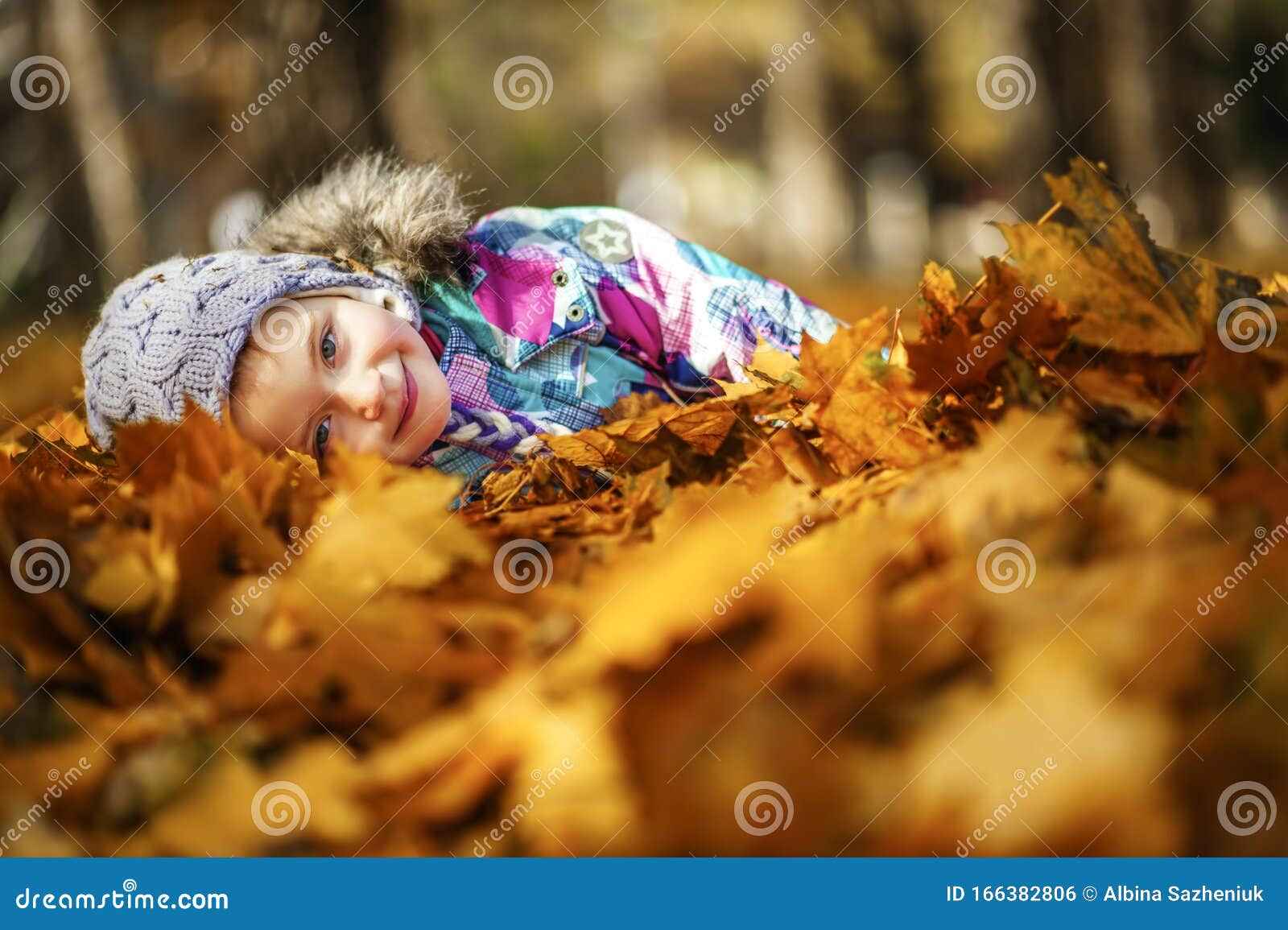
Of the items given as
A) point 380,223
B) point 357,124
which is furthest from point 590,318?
point 357,124

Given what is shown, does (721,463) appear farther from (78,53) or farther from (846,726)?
(78,53)

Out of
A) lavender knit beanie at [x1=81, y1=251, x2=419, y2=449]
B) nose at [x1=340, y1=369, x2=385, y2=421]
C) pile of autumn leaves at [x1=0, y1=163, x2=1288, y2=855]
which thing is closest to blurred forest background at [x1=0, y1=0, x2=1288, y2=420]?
pile of autumn leaves at [x1=0, y1=163, x2=1288, y2=855]

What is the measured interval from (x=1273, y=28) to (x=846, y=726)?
17716 mm

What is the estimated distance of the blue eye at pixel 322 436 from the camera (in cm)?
143

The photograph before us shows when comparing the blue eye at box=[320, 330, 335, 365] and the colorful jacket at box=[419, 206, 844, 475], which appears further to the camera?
the colorful jacket at box=[419, 206, 844, 475]

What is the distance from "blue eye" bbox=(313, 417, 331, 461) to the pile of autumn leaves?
50 cm

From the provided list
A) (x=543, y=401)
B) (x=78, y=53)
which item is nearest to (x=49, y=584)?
(x=543, y=401)

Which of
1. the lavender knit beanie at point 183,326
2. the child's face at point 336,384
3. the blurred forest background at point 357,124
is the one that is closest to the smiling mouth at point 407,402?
the child's face at point 336,384

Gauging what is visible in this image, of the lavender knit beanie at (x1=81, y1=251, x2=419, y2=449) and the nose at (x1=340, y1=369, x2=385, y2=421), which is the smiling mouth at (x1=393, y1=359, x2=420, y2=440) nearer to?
the nose at (x1=340, y1=369, x2=385, y2=421)

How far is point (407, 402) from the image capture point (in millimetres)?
1480

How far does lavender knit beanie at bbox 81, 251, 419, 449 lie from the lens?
1406 mm

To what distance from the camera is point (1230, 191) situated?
6.99 meters

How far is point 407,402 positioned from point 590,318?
1.31 ft

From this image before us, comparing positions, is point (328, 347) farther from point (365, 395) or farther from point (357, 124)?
point (357, 124)
